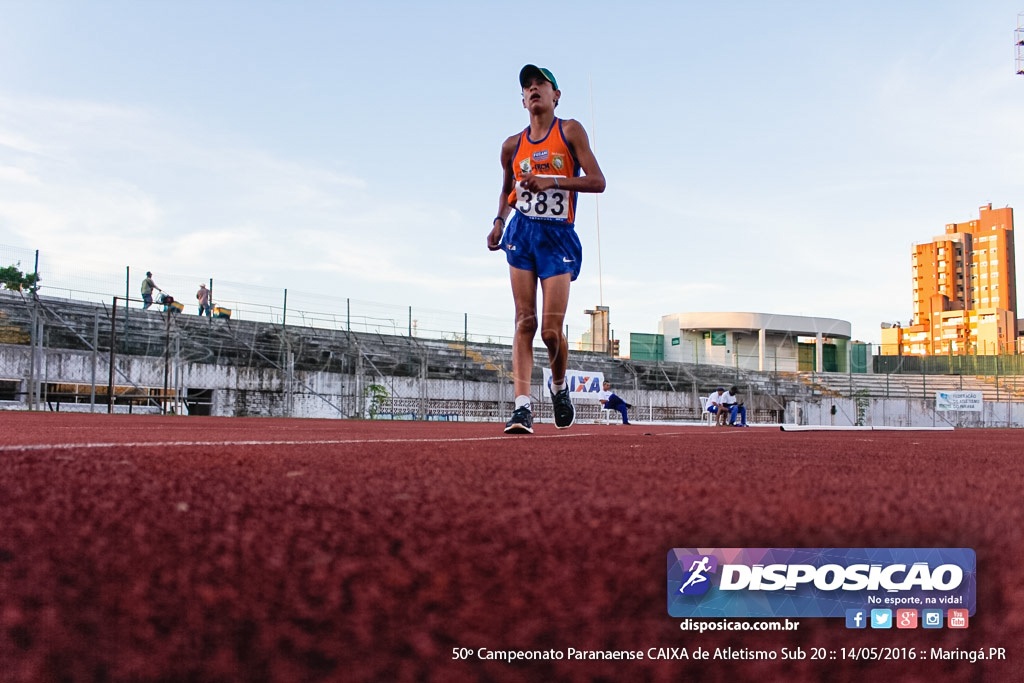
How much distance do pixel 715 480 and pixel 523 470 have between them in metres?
0.26

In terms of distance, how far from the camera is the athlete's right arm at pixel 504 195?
3576 millimetres

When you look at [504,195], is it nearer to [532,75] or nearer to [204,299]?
[532,75]

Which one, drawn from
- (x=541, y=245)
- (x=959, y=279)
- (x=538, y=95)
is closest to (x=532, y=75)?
(x=538, y=95)

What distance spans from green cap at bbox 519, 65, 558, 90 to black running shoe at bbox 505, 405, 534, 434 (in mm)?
1406

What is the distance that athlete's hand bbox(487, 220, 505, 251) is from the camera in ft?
11.8

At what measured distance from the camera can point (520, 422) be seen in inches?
129

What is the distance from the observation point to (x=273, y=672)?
471mm

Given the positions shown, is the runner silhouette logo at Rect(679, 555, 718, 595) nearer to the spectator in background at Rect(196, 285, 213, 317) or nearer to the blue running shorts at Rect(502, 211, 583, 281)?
the blue running shorts at Rect(502, 211, 583, 281)

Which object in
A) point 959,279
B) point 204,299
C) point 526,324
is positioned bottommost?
point 526,324

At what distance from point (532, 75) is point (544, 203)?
21.9 inches

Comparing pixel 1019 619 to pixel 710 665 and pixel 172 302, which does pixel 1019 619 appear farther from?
pixel 172 302

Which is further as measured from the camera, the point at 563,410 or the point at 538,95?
the point at 563,410

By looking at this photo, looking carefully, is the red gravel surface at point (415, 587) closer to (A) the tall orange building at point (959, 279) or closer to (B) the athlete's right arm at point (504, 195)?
(B) the athlete's right arm at point (504, 195)

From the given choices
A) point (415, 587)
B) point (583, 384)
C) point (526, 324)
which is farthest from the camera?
point (583, 384)
